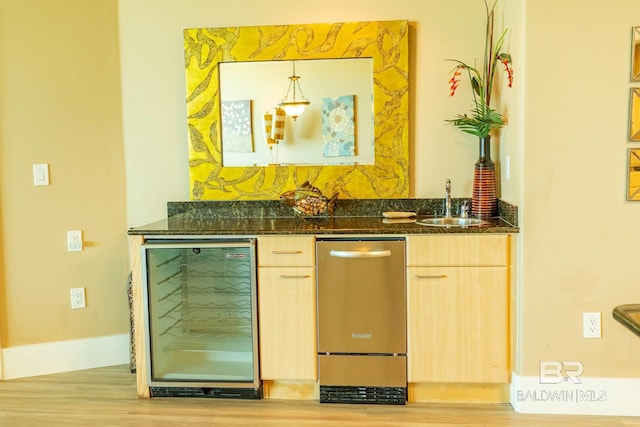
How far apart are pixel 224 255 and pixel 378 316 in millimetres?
896

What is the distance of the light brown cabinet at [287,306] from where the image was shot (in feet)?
9.73

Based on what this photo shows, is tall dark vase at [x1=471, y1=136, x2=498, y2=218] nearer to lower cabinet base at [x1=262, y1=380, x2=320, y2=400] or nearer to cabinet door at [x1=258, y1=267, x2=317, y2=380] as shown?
cabinet door at [x1=258, y1=267, x2=317, y2=380]

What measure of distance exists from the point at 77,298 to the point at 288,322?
146 centimetres

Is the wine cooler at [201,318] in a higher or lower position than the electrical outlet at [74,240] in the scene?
lower

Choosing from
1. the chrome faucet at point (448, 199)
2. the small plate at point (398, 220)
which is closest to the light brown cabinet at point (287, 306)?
the small plate at point (398, 220)

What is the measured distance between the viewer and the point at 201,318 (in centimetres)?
334

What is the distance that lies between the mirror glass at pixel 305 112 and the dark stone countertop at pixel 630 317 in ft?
7.51

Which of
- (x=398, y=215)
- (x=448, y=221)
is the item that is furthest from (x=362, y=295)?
(x=448, y=221)

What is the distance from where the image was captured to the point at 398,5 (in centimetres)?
341

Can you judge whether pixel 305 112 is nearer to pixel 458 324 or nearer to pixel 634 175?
pixel 458 324

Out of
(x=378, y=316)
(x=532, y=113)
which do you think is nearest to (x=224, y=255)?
(x=378, y=316)

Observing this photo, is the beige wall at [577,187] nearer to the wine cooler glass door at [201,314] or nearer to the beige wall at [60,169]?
the wine cooler glass door at [201,314]

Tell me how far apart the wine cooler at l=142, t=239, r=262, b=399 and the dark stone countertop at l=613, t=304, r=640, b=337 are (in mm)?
1964

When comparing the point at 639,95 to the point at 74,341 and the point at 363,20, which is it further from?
the point at 74,341
